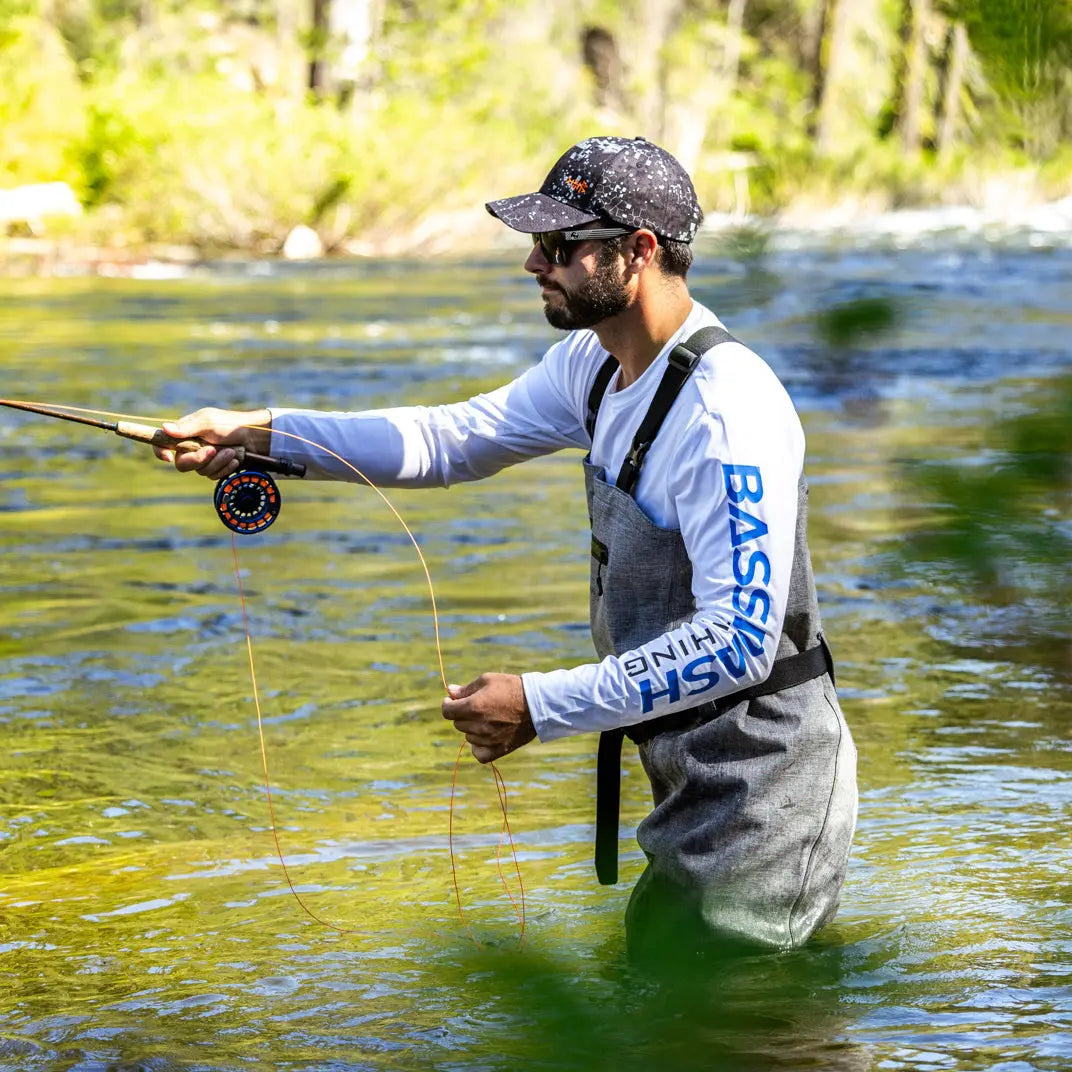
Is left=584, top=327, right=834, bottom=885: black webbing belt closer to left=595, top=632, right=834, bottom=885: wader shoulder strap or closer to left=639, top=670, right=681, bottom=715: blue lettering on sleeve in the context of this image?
left=595, top=632, right=834, bottom=885: wader shoulder strap

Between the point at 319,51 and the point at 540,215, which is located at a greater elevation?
the point at 319,51

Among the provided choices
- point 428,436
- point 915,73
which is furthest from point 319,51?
point 915,73

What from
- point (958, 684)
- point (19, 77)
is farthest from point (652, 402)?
point (19, 77)

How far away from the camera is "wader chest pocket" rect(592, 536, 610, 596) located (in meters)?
3.48

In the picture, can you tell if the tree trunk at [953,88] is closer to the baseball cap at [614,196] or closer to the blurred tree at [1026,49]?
the blurred tree at [1026,49]

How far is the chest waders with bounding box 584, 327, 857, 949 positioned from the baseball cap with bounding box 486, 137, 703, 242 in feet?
0.74

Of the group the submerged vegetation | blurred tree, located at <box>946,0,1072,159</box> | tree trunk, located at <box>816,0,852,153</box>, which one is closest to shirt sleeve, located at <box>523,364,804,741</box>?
tree trunk, located at <box>816,0,852,153</box>

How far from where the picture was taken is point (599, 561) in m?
3.52

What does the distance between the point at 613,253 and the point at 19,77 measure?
93.8 feet

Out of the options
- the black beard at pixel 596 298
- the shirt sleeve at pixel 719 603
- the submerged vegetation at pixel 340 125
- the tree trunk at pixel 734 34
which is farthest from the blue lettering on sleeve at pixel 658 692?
the tree trunk at pixel 734 34

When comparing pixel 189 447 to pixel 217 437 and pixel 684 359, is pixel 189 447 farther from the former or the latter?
pixel 684 359

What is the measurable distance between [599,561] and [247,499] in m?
0.87

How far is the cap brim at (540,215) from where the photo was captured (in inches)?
129

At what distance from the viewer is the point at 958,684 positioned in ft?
21.2
